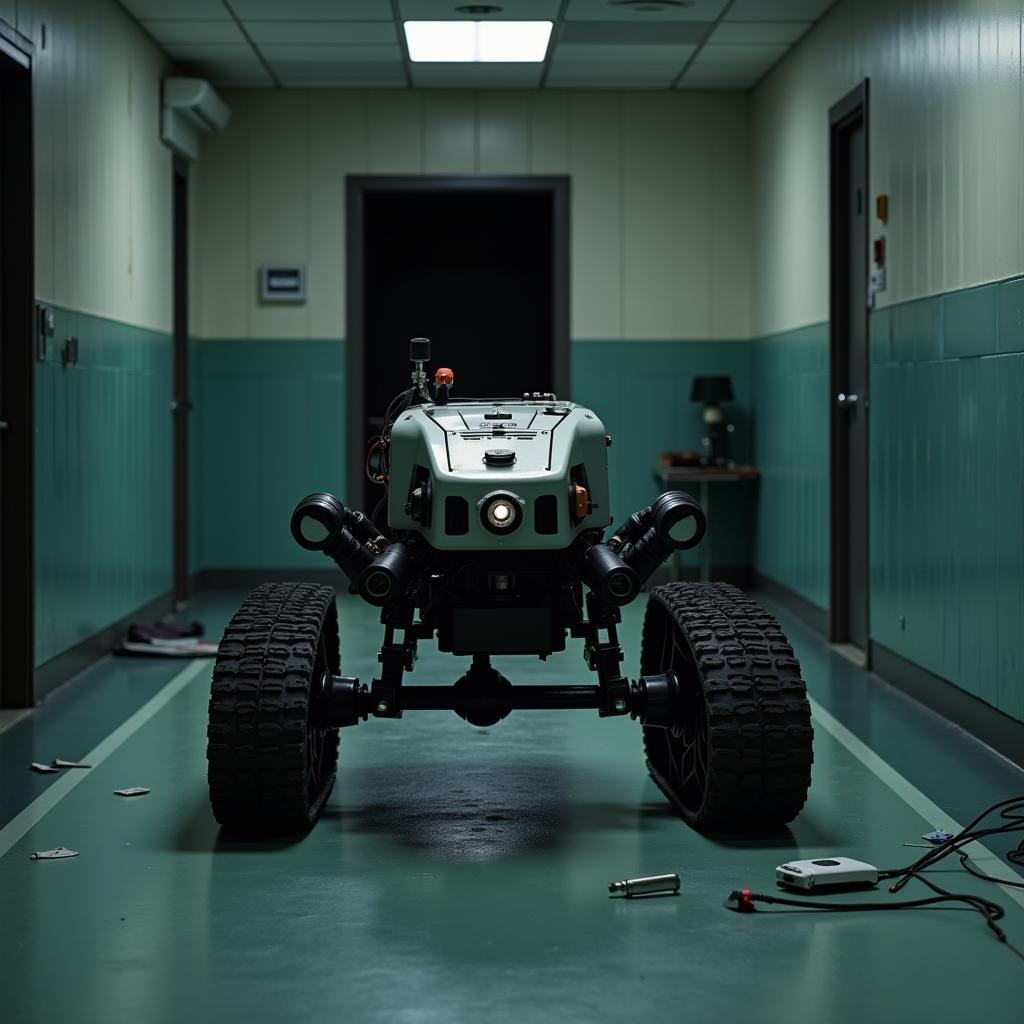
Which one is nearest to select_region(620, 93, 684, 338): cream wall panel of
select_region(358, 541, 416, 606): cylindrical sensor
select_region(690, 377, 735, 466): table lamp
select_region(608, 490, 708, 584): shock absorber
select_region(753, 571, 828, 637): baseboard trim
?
select_region(690, 377, 735, 466): table lamp

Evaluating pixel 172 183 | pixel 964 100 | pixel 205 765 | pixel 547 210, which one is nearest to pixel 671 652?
pixel 205 765

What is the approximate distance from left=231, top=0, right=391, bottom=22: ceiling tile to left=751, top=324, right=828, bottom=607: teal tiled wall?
8.86 feet

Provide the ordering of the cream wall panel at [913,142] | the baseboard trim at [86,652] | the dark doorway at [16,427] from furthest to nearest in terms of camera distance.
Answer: the baseboard trim at [86,652] < the dark doorway at [16,427] < the cream wall panel at [913,142]

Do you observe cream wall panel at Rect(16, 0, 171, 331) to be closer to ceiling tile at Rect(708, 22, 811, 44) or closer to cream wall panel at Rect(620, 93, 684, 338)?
cream wall panel at Rect(620, 93, 684, 338)

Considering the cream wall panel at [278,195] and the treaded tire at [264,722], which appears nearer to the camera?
the treaded tire at [264,722]

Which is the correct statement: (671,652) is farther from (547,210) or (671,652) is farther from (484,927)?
(547,210)

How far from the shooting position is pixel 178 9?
837 centimetres

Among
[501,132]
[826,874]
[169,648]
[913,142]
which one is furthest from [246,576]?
[826,874]

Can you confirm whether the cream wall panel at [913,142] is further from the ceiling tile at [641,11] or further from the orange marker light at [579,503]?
the orange marker light at [579,503]

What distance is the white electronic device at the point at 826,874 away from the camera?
3746 millimetres

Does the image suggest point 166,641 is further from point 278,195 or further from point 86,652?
point 278,195

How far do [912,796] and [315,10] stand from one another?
5277mm

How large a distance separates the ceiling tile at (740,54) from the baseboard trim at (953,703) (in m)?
3.70

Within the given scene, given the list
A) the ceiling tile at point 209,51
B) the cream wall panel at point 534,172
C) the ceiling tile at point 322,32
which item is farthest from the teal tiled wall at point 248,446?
the ceiling tile at point 322,32
